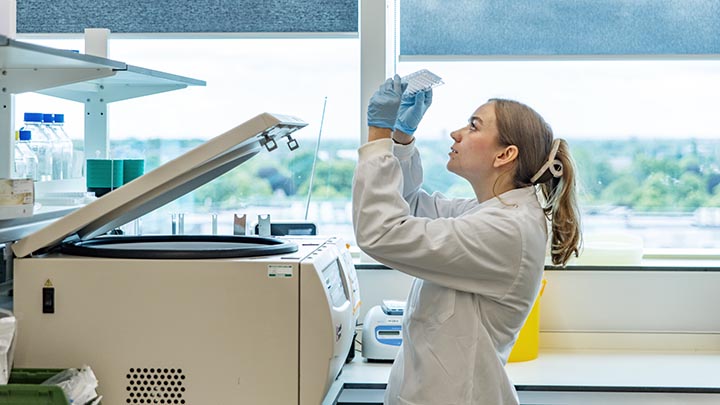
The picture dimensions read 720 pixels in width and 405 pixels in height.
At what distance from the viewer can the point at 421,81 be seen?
191cm

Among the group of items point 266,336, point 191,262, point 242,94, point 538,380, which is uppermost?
point 242,94

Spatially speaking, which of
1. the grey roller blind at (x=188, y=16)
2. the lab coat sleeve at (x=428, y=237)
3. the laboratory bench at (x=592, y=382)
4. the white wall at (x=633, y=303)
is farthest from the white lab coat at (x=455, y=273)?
the grey roller blind at (x=188, y=16)

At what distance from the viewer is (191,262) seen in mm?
1589

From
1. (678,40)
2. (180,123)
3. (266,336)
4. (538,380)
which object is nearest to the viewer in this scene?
(266,336)

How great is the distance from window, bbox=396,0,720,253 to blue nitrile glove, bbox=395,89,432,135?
1.14m

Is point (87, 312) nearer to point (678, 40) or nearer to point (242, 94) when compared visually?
point (242, 94)

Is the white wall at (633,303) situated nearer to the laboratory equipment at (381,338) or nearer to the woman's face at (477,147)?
the laboratory equipment at (381,338)

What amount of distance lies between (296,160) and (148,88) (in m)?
0.92

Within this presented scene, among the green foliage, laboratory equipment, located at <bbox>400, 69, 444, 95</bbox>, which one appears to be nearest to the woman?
laboratory equipment, located at <bbox>400, 69, 444, 95</bbox>

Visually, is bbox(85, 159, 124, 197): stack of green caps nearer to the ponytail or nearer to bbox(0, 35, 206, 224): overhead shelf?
bbox(0, 35, 206, 224): overhead shelf

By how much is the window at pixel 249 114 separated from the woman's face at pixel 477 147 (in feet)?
4.46

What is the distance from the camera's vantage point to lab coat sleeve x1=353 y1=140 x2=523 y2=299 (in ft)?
5.38

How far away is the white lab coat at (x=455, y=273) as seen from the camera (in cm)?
165

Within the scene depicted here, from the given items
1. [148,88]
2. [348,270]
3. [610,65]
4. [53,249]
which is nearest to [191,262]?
[53,249]
